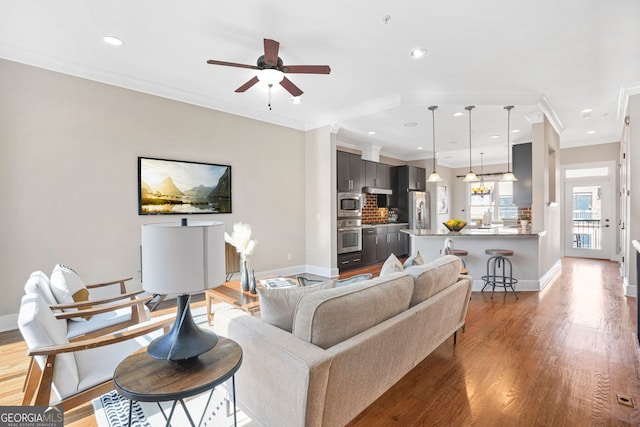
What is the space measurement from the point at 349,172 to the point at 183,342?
535 centimetres

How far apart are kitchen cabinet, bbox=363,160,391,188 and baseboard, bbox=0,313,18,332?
19.3 feet

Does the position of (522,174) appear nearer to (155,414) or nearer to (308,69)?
(308,69)

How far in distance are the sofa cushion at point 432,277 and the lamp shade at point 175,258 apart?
4.62ft

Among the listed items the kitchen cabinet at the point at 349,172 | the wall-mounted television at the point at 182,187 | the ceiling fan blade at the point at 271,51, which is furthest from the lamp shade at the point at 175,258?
the kitchen cabinet at the point at 349,172

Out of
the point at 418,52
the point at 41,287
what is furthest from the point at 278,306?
the point at 418,52

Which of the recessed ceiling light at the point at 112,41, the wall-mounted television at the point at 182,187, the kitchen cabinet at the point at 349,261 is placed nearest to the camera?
the recessed ceiling light at the point at 112,41

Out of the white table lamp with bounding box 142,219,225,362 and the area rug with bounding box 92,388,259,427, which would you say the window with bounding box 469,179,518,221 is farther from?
the white table lamp with bounding box 142,219,225,362

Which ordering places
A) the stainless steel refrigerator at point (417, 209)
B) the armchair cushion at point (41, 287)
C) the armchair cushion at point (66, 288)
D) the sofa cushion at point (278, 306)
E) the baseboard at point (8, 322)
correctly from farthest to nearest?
the stainless steel refrigerator at point (417, 209) < the baseboard at point (8, 322) < the armchair cushion at point (66, 288) < the armchair cushion at point (41, 287) < the sofa cushion at point (278, 306)

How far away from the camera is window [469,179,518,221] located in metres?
9.51

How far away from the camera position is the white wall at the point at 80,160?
3180 mm

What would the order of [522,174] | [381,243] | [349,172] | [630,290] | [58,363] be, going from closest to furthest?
[58,363] < [630,290] < [522,174] < [349,172] < [381,243]

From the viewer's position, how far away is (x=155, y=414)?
190 centimetres

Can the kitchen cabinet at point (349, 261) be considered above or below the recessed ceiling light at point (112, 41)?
below

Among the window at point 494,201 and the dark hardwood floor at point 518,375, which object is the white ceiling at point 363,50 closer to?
the dark hardwood floor at point 518,375
